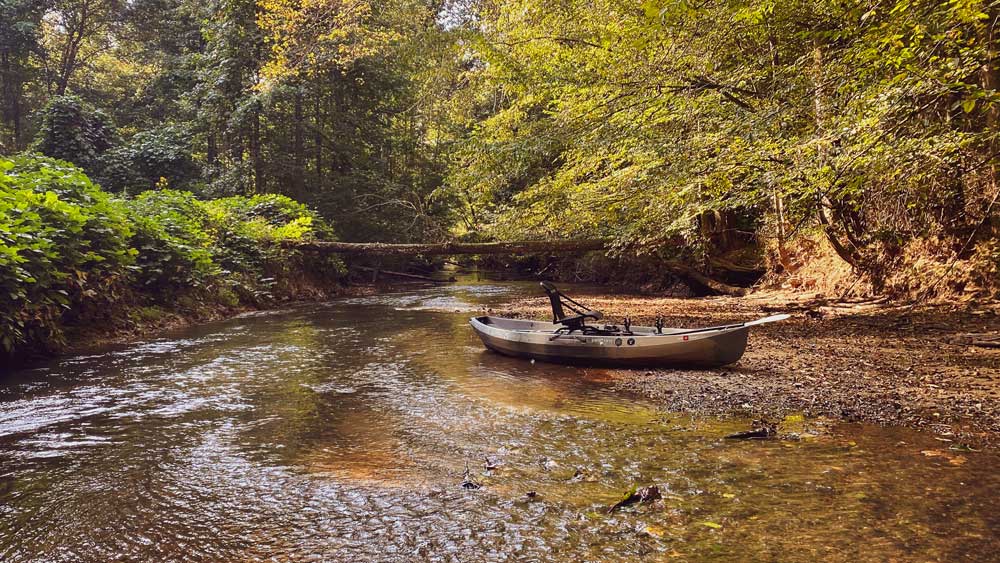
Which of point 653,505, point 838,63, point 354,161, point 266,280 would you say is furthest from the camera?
point 354,161

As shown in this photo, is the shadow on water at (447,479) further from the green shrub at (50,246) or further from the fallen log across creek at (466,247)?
the fallen log across creek at (466,247)

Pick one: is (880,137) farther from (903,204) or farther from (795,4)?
(903,204)

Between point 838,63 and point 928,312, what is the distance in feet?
14.1

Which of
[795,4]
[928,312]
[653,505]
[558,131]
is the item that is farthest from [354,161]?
[653,505]

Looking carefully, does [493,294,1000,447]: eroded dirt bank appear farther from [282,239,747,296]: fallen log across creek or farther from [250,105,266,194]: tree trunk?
[250,105,266,194]: tree trunk

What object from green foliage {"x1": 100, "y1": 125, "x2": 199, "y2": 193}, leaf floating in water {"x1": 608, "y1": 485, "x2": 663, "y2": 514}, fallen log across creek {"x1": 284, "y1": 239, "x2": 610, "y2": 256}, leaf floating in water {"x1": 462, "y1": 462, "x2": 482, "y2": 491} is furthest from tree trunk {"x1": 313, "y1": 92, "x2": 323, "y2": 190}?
leaf floating in water {"x1": 608, "y1": 485, "x2": 663, "y2": 514}

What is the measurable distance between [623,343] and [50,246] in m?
8.50

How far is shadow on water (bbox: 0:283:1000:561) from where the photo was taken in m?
3.39

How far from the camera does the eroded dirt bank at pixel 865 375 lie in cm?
535

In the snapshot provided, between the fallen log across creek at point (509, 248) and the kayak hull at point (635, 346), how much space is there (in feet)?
26.1

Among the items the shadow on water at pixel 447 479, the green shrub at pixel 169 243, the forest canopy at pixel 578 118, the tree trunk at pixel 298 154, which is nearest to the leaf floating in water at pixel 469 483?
the shadow on water at pixel 447 479

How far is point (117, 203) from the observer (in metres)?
11.7

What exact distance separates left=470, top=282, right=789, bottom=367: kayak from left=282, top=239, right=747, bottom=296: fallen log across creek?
7798 millimetres

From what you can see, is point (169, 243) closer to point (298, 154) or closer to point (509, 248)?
point (509, 248)
